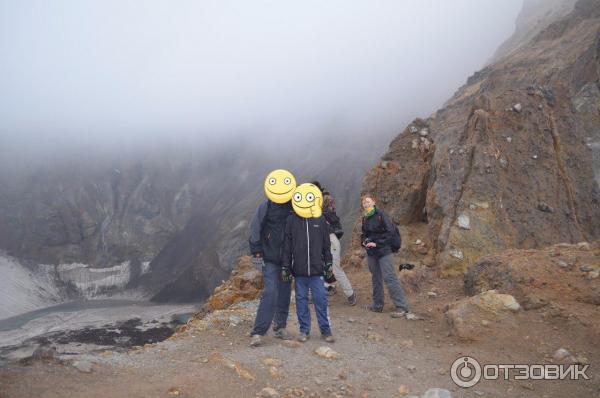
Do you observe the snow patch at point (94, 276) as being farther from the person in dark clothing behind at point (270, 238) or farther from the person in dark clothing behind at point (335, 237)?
the person in dark clothing behind at point (270, 238)

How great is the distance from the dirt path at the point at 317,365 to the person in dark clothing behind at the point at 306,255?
0.57 m

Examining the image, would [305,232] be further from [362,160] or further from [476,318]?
[362,160]

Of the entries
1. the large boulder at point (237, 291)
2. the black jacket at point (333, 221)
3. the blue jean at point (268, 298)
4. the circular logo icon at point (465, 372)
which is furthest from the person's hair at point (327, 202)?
the large boulder at point (237, 291)

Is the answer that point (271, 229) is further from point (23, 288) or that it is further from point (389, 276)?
point (23, 288)

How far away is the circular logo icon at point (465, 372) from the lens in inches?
227

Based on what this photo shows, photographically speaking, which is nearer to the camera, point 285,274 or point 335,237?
point 285,274

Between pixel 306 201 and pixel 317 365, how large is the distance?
2.44 m

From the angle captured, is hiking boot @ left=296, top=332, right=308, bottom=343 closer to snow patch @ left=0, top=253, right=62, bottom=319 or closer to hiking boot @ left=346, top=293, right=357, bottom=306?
hiking boot @ left=346, top=293, right=357, bottom=306

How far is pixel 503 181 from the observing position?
13.1 metres

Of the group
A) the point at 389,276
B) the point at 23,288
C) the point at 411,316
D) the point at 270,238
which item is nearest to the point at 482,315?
the point at 411,316

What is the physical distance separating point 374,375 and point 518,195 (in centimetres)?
917

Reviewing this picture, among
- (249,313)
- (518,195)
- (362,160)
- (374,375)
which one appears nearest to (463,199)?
(518,195)

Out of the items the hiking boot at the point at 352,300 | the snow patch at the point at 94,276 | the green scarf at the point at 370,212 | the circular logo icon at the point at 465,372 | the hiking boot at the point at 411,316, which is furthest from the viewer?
the snow patch at the point at 94,276

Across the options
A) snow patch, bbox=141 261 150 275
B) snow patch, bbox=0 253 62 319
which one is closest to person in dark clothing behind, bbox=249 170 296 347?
snow patch, bbox=0 253 62 319
